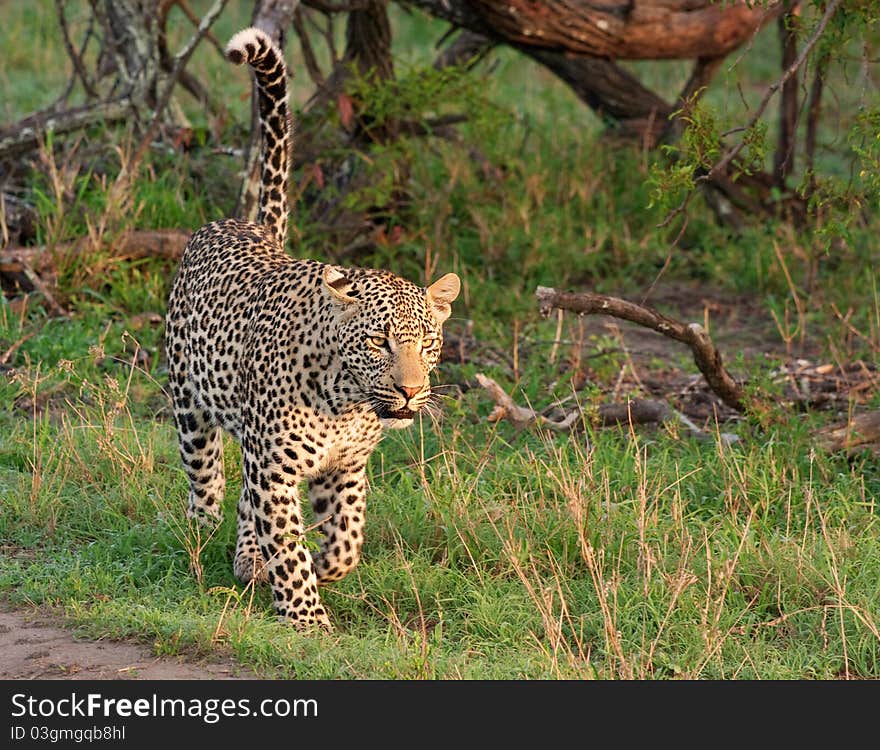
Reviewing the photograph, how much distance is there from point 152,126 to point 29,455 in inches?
105

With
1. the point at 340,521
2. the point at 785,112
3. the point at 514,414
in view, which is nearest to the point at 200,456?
the point at 340,521

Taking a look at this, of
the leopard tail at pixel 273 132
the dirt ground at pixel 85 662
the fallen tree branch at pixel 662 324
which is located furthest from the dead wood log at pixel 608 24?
the dirt ground at pixel 85 662

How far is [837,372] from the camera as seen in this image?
8562mm

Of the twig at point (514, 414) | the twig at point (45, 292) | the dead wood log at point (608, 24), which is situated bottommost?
the twig at point (514, 414)

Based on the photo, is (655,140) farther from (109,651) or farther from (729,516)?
(109,651)

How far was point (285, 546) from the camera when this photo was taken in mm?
5617

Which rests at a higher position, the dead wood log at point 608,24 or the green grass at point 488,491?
the dead wood log at point 608,24

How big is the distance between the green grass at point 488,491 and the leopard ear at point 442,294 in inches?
33.7

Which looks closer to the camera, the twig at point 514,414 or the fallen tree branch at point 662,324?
the fallen tree branch at point 662,324

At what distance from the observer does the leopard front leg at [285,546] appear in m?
5.61

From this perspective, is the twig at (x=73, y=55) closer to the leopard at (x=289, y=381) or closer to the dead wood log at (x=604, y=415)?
the leopard at (x=289, y=381)

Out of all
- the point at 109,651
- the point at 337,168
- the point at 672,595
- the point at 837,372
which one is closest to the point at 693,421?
the point at 837,372

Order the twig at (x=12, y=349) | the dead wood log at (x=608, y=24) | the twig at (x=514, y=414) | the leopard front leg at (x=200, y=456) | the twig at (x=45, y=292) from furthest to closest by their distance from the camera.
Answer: the dead wood log at (x=608, y=24) < the twig at (x=45, y=292) < the twig at (x=12, y=349) < the twig at (x=514, y=414) < the leopard front leg at (x=200, y=456)

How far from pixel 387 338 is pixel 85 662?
1478mm
